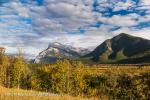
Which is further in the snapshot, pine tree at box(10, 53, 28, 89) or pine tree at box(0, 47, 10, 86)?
pine tree at box(0, 47, 10, 86)

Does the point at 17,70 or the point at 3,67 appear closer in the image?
the point at 17,70

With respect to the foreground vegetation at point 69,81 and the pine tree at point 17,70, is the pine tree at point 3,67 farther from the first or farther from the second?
the pine tree at point 17,70

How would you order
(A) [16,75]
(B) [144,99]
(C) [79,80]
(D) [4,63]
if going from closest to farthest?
(B) [144,99] → (C) [79,80] → (A) [16,75] → (D) [4,63]

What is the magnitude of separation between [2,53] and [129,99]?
51.6 meters

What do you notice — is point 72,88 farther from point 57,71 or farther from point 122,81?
point 122,81

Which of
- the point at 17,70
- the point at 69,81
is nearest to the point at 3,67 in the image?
the point at 17,70

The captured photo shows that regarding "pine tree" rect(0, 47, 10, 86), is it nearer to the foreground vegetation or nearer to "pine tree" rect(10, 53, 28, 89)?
the foreground vegetation

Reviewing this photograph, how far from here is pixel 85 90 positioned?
111 m

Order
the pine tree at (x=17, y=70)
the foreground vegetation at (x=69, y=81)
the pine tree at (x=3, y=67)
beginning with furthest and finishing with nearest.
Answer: the pine tree at (x=3, y=67) → the pine tree at (x=17, y=70) → the foreground vegetation at (x=69, y=81)

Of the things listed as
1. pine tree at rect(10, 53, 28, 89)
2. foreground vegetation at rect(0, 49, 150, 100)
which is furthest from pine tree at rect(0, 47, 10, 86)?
pine tree at rect(10, 53, 28, 89)

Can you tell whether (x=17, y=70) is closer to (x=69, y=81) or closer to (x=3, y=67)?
(x=3, y=67)

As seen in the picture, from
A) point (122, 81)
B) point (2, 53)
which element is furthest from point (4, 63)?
point (122, 81)

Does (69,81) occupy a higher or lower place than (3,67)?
lower

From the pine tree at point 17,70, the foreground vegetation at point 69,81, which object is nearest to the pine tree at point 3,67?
the foreground vegetation at point 69,81
